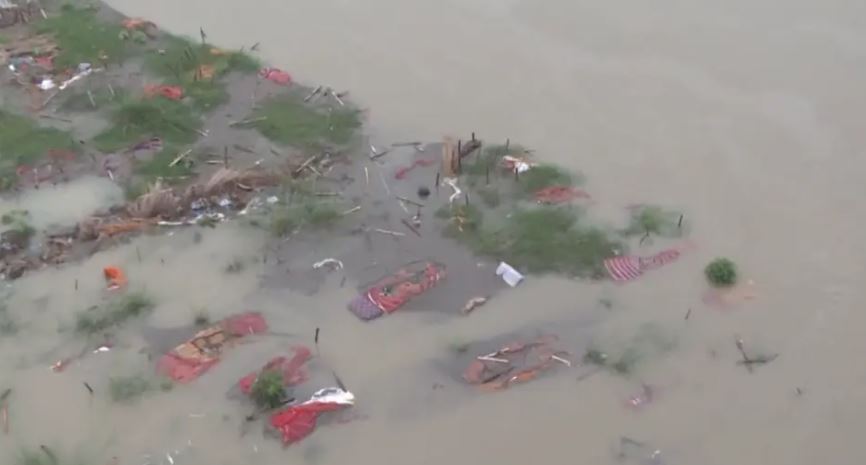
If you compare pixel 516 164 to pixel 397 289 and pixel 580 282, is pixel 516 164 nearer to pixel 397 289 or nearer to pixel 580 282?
pixel 580 282

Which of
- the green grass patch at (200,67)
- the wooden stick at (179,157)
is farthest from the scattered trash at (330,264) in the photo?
the green grass patch at (200,67)

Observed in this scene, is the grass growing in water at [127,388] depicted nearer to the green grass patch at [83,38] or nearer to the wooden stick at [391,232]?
the wooden stick at [391,232]

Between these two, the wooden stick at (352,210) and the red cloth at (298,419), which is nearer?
the red cloth at (298,419)

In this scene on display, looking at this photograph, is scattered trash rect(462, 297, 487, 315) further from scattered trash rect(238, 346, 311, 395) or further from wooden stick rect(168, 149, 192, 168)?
wooden stick rect(168, 149, 192, 168)

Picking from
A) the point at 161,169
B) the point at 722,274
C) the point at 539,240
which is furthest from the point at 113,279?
the point at 722,274

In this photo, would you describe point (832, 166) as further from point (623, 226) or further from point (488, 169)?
point (488, 169)

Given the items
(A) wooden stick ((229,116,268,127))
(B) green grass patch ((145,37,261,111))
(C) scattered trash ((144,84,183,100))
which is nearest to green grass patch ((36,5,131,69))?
(B) green grass patch ((145,37,261,111))
